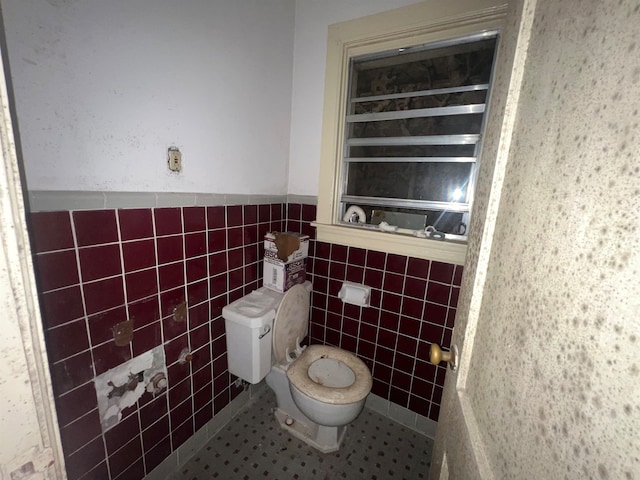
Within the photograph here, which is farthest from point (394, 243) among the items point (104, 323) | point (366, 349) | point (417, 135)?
point (104, 323)

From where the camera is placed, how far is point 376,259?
157 cm

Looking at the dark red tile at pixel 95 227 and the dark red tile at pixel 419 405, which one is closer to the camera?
the dark red tile at pixel 95 227

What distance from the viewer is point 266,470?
1345 millimetres

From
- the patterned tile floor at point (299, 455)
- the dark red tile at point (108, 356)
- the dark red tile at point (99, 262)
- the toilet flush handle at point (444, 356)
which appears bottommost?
the patterned tile floor at point (299, 455)

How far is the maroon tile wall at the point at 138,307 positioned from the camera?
837 mm

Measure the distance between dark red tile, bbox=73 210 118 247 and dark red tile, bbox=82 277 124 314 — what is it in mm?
158

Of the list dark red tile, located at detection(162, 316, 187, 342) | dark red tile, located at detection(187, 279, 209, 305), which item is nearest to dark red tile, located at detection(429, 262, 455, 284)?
dark red tile, located at detection(187, 279, 209, 305)

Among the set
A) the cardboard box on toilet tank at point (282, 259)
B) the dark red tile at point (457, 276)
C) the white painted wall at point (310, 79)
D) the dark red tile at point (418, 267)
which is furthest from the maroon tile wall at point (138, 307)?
the dark red tile at point (457, 276)

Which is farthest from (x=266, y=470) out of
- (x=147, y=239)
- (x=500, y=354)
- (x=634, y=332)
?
(x=634, y=332)

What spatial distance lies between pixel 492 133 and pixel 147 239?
1.27 meters

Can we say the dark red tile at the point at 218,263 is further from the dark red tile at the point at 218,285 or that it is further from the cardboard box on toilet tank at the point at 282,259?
the cardboard box on toilet tank at the point at 282,259

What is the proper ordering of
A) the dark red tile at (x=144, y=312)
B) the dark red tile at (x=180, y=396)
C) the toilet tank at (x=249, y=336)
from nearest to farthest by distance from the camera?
the dark red tile at (x=144, y=312) < the dark red tile at (x=180, y=396) < the toilet tank at (x=249, y=336)

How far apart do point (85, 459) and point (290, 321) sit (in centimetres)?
101

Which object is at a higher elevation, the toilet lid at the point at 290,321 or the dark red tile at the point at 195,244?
the dark red tile at the point at 195,244
